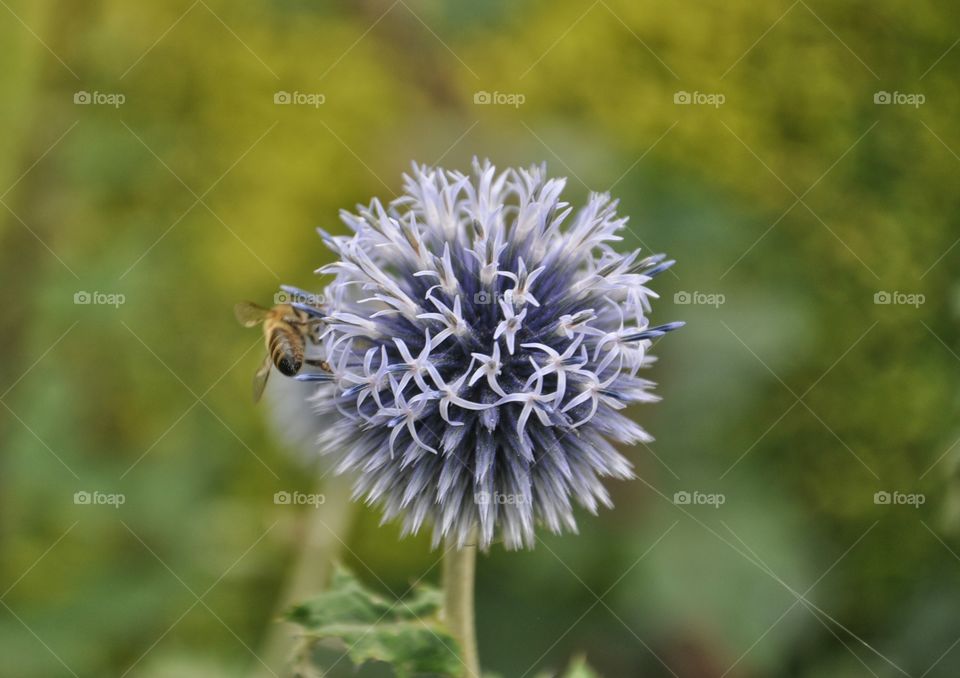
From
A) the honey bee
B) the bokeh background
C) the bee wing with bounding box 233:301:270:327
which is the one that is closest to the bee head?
the honey bee

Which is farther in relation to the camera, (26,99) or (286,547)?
(286,547)

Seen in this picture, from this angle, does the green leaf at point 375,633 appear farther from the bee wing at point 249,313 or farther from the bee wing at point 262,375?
the bee wing at point 249,313

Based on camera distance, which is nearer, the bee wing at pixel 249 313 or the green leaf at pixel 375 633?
the green leaf at pixel 375 633

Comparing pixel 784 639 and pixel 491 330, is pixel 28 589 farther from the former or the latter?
pixel 784 639

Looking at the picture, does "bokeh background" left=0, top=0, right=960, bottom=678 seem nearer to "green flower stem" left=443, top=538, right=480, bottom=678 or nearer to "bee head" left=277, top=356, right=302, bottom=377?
"bee head" left=277, top=356, right=302, bottom=377

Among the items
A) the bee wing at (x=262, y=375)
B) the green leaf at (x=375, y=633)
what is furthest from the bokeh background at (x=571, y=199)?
the green leaf at (x=375, y=633)

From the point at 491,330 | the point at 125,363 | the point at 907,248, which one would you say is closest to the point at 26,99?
the point at 125,363
